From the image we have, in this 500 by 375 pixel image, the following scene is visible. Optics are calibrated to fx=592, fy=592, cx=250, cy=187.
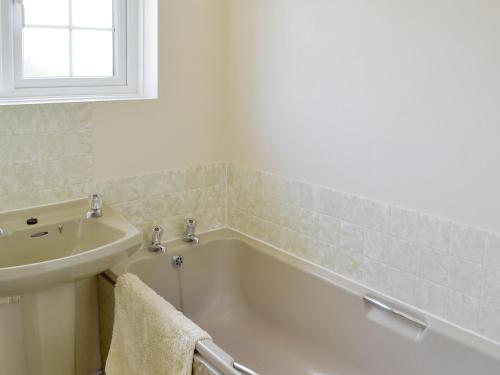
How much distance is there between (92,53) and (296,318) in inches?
56.4

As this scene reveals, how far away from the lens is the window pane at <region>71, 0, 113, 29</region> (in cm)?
246

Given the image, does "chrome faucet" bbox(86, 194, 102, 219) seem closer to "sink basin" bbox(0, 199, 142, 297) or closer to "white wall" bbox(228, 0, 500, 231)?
"sink basin" bbox(0, 199, 142, 297)

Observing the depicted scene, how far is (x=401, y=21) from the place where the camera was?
2.01m

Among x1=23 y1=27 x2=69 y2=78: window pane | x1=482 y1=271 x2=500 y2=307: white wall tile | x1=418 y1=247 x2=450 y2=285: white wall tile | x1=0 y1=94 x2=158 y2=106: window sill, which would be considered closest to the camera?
x1=482 y1=271 x2=500 y2=307: white wall tile

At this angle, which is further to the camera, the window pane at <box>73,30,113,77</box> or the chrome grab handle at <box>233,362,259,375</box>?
the window pane at <box>73,30,113,77</box>

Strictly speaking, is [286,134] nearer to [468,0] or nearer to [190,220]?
[190,220]

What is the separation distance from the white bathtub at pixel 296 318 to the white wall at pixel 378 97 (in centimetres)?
39

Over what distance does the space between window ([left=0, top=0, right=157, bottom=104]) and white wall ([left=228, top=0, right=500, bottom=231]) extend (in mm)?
432

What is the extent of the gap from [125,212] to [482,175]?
145 centimetres

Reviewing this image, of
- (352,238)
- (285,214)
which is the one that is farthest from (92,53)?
(352,238)

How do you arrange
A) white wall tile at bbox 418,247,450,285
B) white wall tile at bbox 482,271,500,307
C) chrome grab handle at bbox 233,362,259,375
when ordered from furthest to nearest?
white wall tile at bbox 418,247,450,285 → white wall tile at bbox 482,271,500,307 → chrome grab handle at bbox 233,362,259,375

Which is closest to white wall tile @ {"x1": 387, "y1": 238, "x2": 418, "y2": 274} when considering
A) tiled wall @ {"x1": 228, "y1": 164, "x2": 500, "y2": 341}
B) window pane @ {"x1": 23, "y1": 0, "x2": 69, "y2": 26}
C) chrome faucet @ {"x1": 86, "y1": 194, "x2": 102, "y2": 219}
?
tiled wall @ {"x1": 228, "y1": 164, "x2": 500, "y2": 341}

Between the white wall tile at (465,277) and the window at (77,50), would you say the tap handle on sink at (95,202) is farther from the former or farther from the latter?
the white wall tile at (465,277)

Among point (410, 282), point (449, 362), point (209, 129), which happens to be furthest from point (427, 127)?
point (209, 129)
